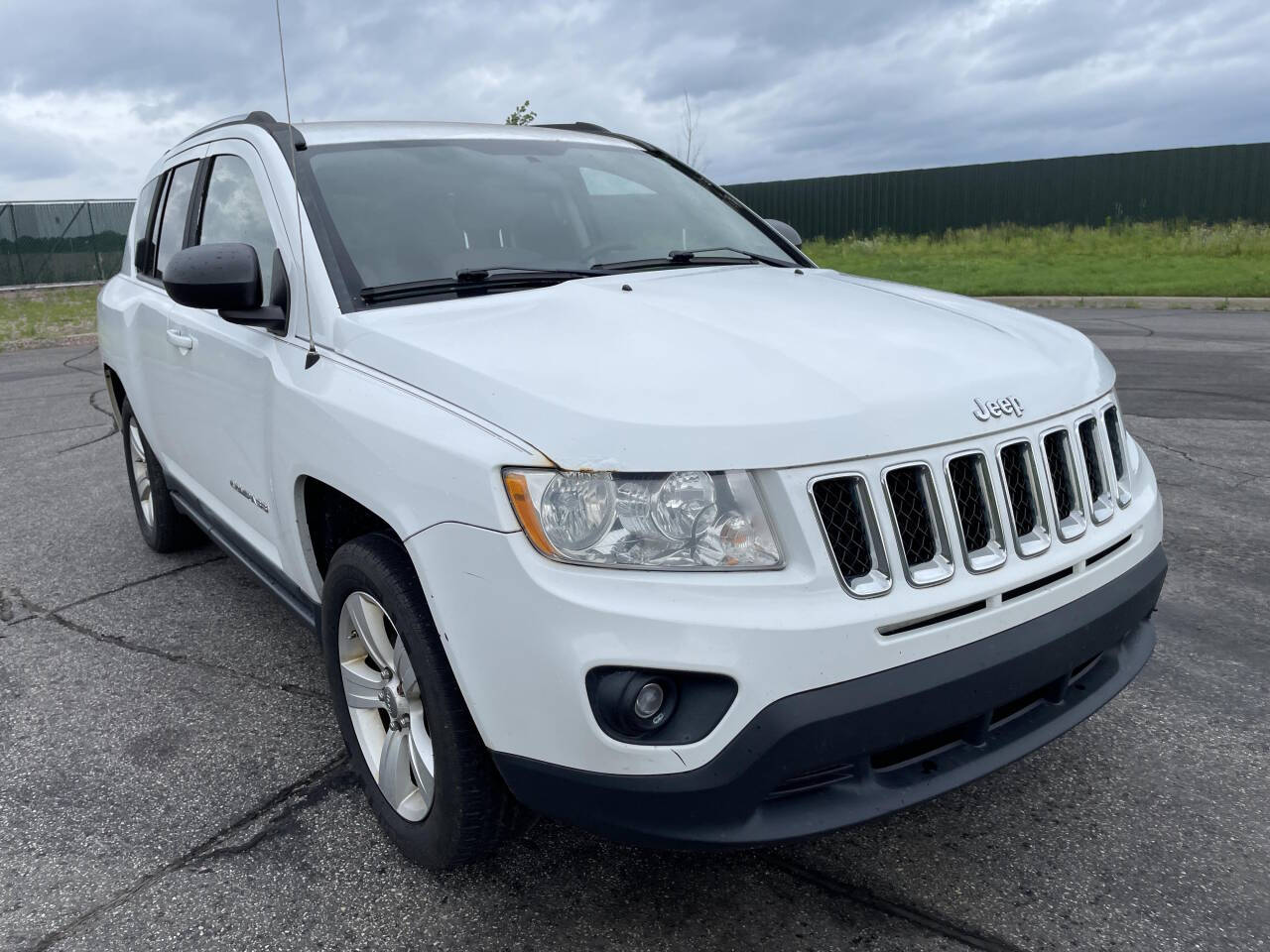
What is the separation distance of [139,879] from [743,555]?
1.72 metres

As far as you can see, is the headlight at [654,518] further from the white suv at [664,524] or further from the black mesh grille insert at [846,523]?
the black mesh grille insert at [846,523]

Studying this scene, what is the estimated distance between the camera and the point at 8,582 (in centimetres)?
475

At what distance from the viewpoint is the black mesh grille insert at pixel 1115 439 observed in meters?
2.63

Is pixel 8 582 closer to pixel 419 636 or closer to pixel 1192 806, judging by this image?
pixel 419 636

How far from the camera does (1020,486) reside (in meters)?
2.26

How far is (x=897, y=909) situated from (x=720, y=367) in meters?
1.27

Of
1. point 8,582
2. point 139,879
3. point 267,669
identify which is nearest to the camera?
point 139,879

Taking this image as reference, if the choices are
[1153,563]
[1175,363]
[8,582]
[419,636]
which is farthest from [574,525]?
[1175,363]

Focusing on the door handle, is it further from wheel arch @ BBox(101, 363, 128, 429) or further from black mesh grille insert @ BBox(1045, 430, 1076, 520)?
black mesh grille insert @ BBox(1045, 430, 1076, 520)

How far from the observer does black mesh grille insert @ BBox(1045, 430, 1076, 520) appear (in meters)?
2.36

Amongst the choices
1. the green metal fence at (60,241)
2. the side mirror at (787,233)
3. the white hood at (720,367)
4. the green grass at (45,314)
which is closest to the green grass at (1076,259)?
the side mirror at (787,233)

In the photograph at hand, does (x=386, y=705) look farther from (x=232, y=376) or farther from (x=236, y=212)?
(x=236, y=212)

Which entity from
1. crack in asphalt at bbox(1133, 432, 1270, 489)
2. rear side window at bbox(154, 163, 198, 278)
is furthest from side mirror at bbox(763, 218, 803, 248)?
crack in asphalt at bbox(1133, 432, 1270, 489)

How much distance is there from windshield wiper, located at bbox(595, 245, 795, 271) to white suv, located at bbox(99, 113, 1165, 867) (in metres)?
0.18
